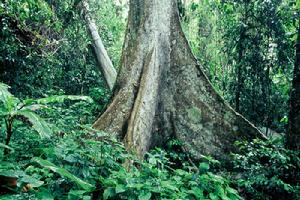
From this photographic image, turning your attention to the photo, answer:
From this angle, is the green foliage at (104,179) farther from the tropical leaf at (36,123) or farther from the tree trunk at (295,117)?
the tree trunk at (295,117)

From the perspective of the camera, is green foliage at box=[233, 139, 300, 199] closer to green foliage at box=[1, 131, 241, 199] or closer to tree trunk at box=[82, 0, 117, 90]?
green foliage at box=[1, 131, 241, 199]

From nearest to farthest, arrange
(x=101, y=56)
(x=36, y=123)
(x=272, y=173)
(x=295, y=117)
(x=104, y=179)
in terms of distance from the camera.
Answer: (x=36, y=123)
(x=104, y=179)
(x=272, y=173)
(x=295, y=117)
(x=101, y=56)

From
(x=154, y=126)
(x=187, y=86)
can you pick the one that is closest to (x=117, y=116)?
(x=154, y=126)

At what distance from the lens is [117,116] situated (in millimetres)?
4543

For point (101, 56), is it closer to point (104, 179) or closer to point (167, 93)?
point (167, 93)

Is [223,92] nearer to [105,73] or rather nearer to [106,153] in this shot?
[105,73]

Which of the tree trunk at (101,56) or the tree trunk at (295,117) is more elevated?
the tree trunk at (101,56)

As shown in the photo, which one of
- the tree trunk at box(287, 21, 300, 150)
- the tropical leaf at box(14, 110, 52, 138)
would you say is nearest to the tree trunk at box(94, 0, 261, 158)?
the tree trunk at box(287, 21, 300, 150)

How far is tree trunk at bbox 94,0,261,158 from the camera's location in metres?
4.66

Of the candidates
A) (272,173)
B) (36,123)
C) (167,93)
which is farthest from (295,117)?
(36,123)

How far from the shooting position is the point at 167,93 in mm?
5020

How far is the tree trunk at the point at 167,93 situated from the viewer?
15.3 ft

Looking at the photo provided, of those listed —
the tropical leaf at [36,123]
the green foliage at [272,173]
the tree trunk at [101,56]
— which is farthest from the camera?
the tree trunk at [101,56]

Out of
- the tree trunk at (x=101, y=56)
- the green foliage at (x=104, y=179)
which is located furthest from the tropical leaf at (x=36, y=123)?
the tree trunk at (x=101, y=56)
